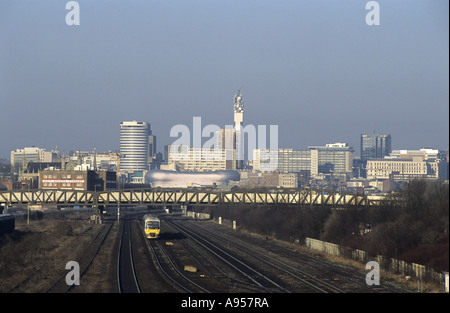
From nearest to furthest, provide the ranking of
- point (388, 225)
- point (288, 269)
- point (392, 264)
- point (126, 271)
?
1. point (392, 264)
2. point (126, 271)
3. point (288, 269)
4. point (388, 225)

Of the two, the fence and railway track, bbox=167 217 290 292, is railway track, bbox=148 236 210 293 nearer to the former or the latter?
railway track, bbox=167 217 290 292

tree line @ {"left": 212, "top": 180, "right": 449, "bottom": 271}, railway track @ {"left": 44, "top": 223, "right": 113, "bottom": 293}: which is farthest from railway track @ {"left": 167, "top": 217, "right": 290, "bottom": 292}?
railway track @ {"left": 44, "top": 223, "right": 113, "bottom": 293}

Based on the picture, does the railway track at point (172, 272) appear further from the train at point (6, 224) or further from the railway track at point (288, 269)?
the train at point (6, 224)

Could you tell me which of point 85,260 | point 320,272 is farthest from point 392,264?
point 85,260

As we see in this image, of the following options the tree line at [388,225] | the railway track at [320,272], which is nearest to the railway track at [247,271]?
the railway track at [320,272]

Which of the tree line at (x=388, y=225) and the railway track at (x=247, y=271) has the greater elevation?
the tree line at (x=388, y=225)

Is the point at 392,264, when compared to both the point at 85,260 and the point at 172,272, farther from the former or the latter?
the point at 85,260

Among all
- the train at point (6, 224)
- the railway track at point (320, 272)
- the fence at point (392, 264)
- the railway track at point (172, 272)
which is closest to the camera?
the railway track at point (172, 272)
